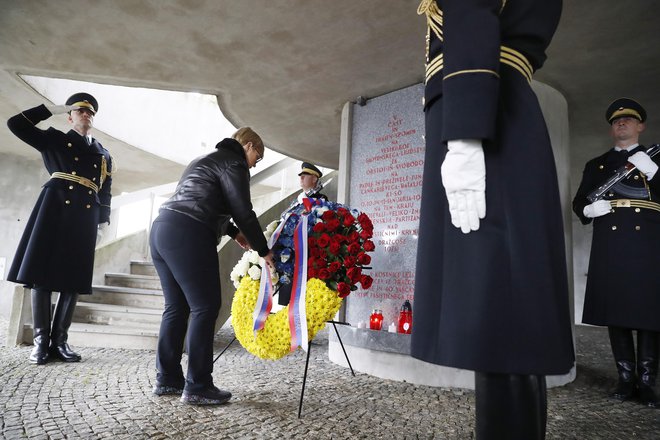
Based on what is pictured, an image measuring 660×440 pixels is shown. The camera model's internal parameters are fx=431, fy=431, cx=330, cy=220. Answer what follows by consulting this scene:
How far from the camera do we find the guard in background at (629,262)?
2648mm

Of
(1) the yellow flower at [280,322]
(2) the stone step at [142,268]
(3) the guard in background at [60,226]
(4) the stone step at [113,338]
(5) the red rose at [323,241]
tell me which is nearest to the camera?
(1) the yellow flower at [280,322]

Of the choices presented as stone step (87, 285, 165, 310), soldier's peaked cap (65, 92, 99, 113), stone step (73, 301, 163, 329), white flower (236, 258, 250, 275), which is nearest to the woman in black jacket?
white flower (236, 258, 250, 275)

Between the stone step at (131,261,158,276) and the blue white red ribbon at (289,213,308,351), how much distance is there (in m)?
4.25

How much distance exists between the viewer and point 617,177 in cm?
283

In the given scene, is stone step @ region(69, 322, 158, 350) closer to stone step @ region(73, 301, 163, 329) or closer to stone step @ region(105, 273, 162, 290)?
stone step @ region(73, 301, 163, 329)

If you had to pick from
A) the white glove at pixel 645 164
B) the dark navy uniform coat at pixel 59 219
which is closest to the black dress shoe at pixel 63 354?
the dark navy uniform coat at pixel 59 219

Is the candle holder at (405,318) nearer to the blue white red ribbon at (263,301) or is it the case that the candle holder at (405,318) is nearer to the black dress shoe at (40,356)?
the blue white red ribbon at (263,301)

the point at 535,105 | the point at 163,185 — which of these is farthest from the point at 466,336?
the point at 163,185

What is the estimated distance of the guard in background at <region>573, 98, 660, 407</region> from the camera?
8.69 ft

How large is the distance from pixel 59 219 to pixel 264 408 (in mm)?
2300

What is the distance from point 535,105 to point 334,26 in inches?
88.6

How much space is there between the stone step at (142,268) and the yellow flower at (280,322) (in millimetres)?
4032

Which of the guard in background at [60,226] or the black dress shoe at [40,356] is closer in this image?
the black dress shoe at [40,356]

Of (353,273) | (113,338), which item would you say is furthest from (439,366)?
(113,338)
